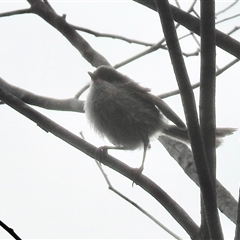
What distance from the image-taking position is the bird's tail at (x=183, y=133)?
4680 mm

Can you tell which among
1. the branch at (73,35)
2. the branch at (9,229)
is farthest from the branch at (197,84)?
the branch at (9,229)

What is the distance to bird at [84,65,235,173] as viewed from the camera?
4.63m

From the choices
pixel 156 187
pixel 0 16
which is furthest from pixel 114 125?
pixel 156 187

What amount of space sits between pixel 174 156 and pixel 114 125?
30.3 inches

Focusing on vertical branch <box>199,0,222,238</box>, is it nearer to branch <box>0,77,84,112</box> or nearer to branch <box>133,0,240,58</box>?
branch <box>133,0,240,58</box>

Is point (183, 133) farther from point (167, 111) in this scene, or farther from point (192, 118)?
point (192, 118)

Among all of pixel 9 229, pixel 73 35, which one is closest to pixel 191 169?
pixel 73 35

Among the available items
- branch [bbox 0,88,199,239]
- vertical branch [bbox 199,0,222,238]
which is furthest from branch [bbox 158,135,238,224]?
vertical branch [bbox 199,0,222,238]

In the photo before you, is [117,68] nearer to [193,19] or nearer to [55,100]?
[55,100]

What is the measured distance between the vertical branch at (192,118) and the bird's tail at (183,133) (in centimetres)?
248

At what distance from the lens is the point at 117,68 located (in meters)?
4.75

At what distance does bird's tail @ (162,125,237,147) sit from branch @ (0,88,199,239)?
1868 mm

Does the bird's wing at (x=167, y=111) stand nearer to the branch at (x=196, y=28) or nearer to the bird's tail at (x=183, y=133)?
the bird's tail at (x=183, y=133)

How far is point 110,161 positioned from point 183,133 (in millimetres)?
2024
